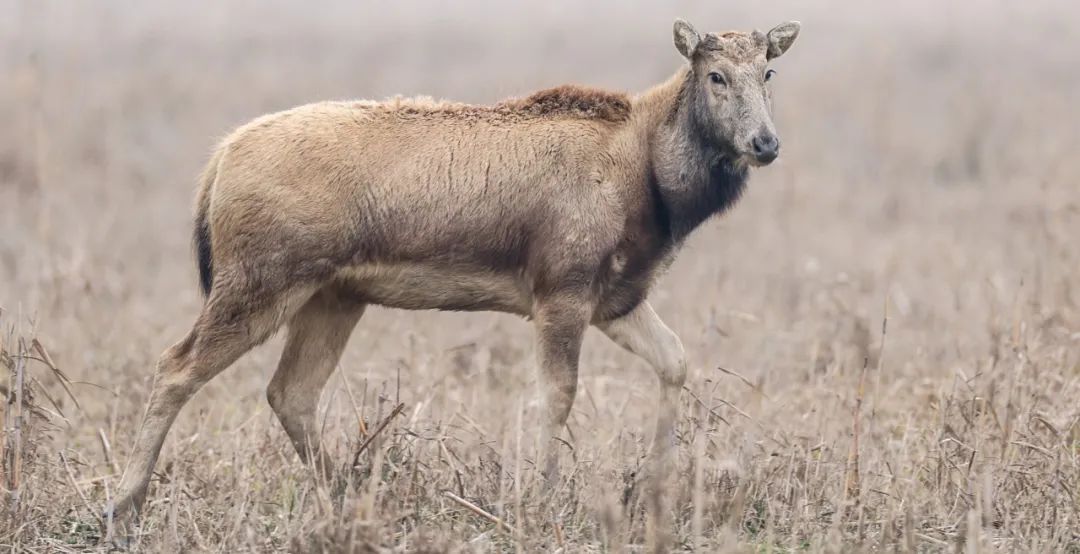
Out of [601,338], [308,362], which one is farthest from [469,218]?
[601,338]

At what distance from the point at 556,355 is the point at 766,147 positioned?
1.46 m

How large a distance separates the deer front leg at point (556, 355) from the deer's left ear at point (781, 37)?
1.76m

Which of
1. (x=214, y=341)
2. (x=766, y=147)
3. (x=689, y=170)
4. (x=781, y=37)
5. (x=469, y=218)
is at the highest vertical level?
(x=781, y=37)

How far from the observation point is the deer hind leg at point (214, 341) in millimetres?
6625

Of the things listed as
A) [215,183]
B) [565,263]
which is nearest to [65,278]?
[215,183]

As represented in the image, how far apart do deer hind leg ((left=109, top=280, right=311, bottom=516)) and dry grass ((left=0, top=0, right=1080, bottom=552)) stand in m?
0.33

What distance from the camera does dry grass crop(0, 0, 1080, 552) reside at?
6.21m

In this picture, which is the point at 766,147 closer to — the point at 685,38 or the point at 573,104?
the point at 685,38

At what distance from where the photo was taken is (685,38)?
288 inches

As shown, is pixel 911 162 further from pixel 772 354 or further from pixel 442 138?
pixel 442 138

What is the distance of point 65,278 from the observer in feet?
38.2

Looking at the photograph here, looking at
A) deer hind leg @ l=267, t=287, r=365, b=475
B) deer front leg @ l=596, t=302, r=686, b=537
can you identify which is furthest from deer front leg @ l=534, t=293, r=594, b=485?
deer hind leg @ l=267, t=287, r=365, b=475

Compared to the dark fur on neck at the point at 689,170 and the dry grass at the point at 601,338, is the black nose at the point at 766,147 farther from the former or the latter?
the dry grass at the point at 601,338

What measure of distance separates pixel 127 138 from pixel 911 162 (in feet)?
34.4
